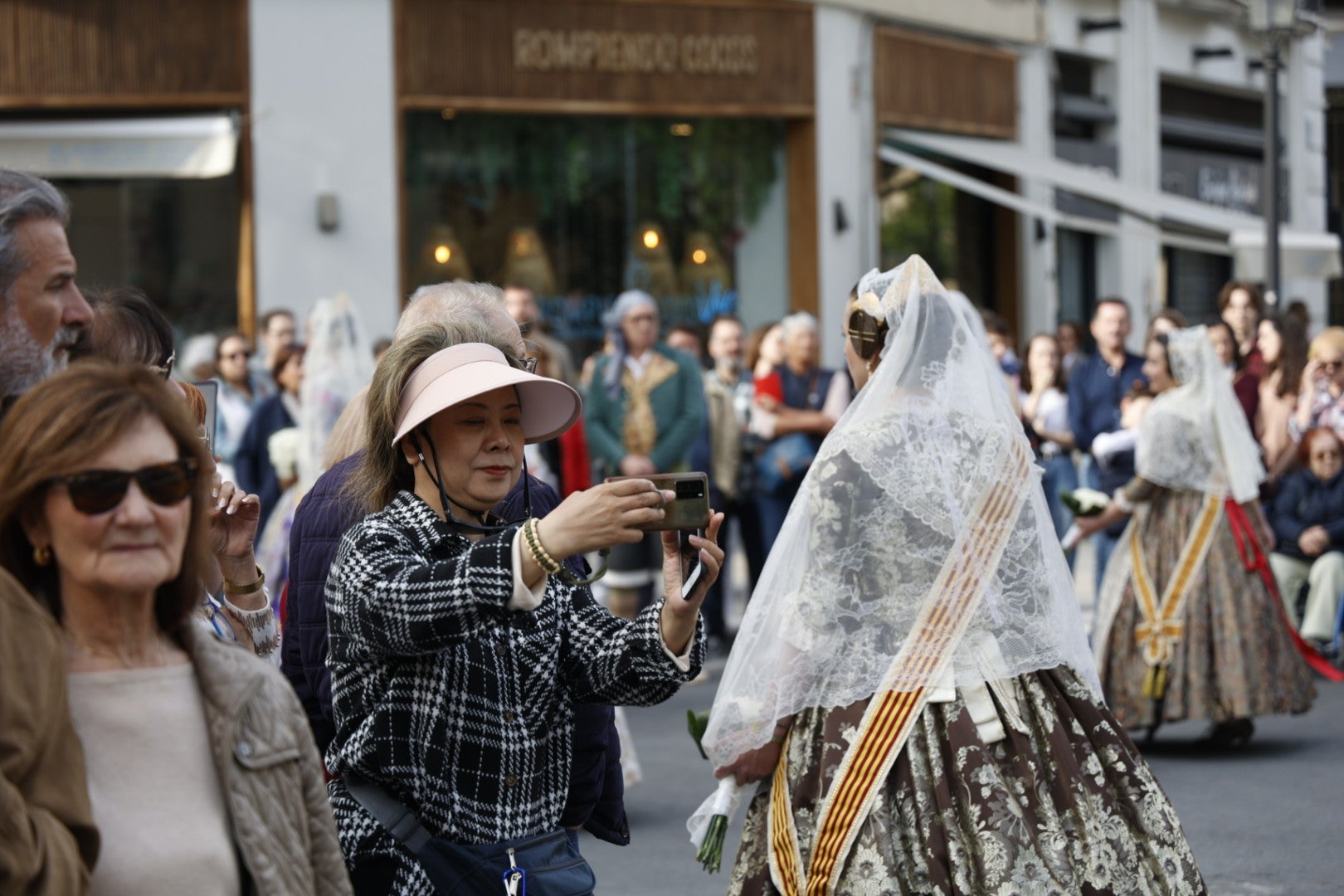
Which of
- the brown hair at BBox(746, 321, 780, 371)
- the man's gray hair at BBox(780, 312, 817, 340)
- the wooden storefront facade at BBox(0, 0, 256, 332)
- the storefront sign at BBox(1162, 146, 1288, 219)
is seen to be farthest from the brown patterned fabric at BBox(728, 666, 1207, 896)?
the storefront sign at BBox(1162, 146, 1288, 219)

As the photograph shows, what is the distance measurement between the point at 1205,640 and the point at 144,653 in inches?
259

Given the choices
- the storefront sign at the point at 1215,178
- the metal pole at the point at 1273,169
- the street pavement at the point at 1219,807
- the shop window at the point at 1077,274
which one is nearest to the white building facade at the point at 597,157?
the shop window at the point at 1077,274

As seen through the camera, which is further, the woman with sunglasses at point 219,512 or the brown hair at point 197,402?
the brown hair at point 197,402

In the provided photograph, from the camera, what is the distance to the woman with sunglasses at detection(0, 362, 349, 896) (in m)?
2.57

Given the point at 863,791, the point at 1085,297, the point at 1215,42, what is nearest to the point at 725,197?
the point at 1085,297

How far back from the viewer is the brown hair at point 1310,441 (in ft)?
37.7

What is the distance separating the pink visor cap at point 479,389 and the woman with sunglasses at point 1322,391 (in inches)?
354

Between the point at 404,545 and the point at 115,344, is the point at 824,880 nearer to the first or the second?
the point at 404,545

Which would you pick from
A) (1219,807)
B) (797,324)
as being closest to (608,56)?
(797,324)

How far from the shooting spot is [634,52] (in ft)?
56.5

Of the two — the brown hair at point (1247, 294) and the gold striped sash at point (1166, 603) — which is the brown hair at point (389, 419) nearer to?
the gold striped sash at point (1166, 603)

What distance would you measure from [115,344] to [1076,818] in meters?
2.32

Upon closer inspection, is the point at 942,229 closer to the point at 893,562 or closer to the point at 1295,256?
the point at 1295,256

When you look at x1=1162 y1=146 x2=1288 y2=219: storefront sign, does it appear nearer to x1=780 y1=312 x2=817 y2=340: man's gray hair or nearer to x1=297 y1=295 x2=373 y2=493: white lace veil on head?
x1=780 y1=312 x2=817 y2=340: man's gray hair
